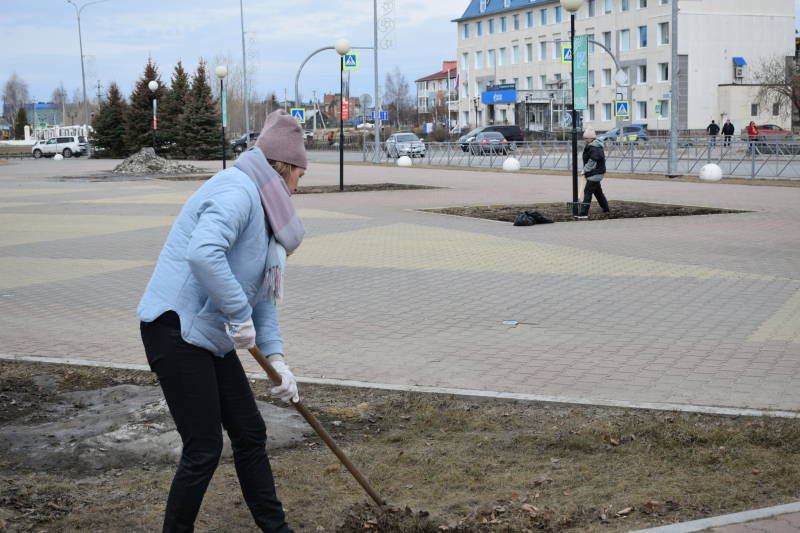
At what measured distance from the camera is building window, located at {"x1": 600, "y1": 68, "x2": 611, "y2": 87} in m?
63.8

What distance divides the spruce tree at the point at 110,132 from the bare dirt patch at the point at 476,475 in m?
57.2

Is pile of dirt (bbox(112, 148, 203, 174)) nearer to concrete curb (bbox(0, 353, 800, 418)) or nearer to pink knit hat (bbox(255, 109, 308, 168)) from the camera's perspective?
concrete curb (bbox(0, 353, 800, 418))

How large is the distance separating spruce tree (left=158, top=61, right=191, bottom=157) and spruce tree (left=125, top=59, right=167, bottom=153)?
1055mm

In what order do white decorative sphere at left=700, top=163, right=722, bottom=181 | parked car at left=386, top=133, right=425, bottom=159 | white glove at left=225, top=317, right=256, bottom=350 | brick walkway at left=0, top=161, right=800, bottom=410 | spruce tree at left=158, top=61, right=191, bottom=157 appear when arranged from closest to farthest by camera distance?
white glove at left=225, top=317, right=256, bottom=350 → brick walkway at left=0, top=161, right=800, bottom=410 → white decorative sphere at left=700, top=163, right=722, bottom=181 → parked car at left=386, top=133, right=425, bottom=159 → spruce tree at left=158, top=61, right=191, bottom=157

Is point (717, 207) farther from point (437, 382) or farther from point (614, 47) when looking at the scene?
point (614, 47)

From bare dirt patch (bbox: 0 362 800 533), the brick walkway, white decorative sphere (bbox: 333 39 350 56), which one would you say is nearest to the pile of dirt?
white decorative sphere (bbox: 333 39 350 56)

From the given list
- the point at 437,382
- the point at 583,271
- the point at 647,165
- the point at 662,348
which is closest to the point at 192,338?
the point at 437,382

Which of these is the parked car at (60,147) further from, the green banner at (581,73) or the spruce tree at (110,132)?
the green banner at (581,73)

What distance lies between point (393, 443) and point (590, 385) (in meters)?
1.51

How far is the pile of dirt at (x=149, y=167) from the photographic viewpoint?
33.0 meters

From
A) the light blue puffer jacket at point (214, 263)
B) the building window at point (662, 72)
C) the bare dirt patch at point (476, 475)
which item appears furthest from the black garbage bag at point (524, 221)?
the building window at point (662, 72)

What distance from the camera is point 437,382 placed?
538 cm

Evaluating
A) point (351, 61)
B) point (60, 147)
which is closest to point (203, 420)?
point (351, 61)

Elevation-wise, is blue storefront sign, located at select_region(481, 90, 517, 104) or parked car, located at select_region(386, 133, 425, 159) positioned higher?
blue storefront sign, located at select_region(481, 90, 517, 104)
